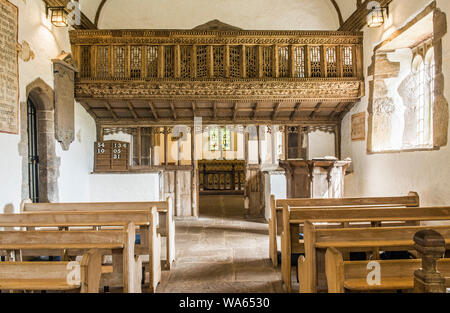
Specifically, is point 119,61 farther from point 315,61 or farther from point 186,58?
point 315,61

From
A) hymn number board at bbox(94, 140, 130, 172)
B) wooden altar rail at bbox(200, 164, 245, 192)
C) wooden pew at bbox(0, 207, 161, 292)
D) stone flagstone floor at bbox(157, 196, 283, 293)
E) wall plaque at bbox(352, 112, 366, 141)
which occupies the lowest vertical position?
stone flagstone floor at bbox(157, 196, 283, 293)

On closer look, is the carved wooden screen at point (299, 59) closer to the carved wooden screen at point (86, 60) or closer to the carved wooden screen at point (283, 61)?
the carved wooden screen at point (283, 61)

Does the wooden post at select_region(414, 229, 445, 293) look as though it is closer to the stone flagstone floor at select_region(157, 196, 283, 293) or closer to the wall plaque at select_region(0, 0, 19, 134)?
the stone flagstone floor at select_region(157, 196, 283, 293)

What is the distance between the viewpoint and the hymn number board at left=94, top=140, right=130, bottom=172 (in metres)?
7.82

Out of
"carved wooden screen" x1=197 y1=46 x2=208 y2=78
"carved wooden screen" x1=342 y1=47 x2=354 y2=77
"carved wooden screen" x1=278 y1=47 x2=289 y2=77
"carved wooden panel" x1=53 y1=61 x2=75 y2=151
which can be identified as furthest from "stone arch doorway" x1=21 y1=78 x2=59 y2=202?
"carved wooden screen" x1=342 y1=47 x2=354 y2=77

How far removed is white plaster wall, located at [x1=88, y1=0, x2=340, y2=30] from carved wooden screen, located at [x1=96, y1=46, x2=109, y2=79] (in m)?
1.73

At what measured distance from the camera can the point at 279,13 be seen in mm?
8500

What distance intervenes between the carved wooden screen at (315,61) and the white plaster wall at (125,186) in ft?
14.1

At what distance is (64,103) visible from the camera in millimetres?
6309

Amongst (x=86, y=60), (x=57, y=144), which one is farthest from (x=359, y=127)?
(x=57, y=144)

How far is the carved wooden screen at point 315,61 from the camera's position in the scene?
718 cm

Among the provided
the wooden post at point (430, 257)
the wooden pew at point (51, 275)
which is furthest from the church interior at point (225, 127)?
the wooden post at point (430, 257)

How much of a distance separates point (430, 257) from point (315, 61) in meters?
6.50
